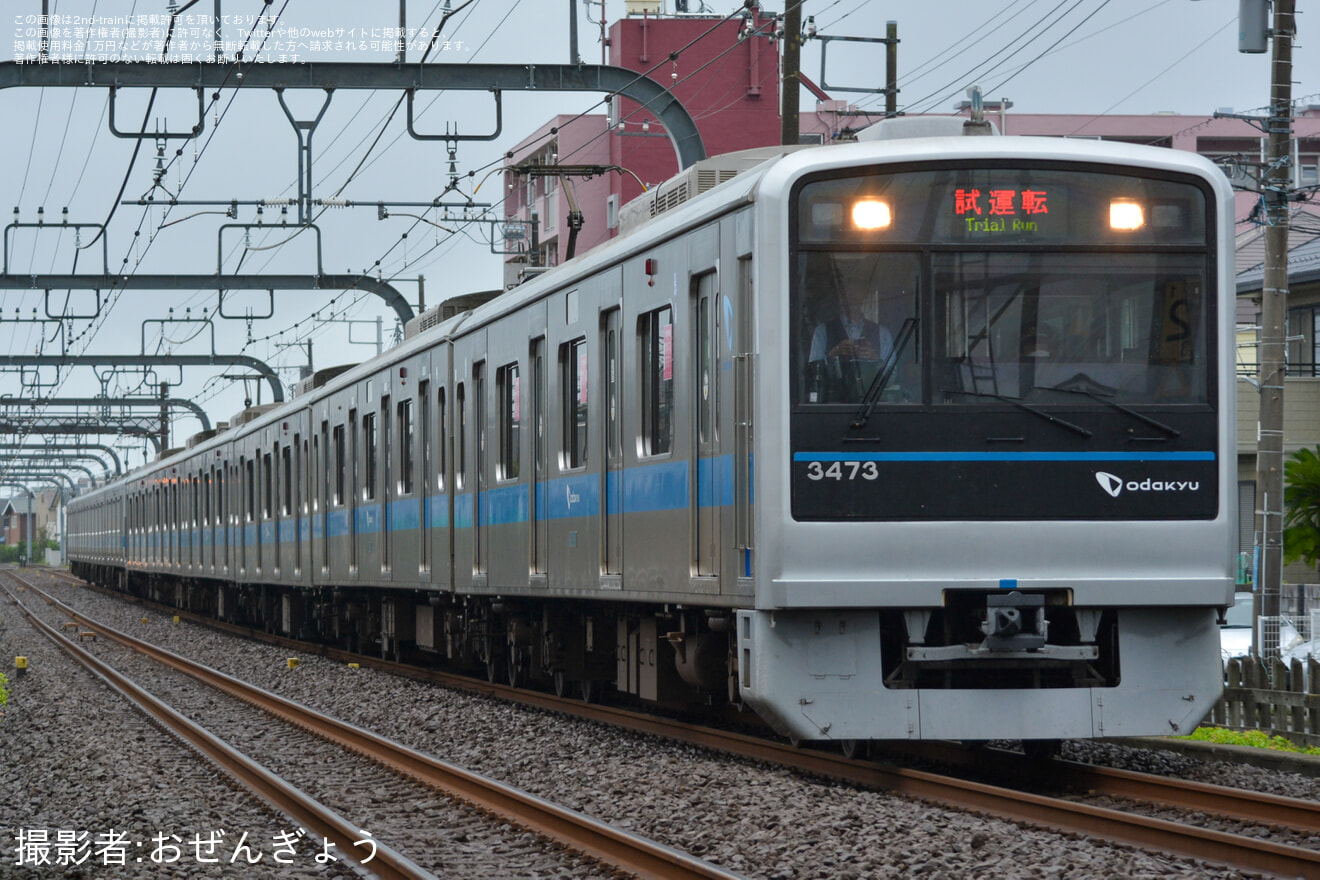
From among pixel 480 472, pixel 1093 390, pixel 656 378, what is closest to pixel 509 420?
pixel 480 472

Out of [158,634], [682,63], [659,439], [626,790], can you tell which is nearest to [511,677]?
[659,439]

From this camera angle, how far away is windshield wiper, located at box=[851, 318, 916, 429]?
8406mm

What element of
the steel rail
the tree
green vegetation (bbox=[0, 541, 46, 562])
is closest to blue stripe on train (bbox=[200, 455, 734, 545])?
the steel rail

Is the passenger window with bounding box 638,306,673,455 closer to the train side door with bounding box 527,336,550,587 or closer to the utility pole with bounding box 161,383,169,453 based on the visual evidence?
the train side door with bounding box 527,336,550,587

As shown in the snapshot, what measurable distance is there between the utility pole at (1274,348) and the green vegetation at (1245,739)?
3343 millimetres

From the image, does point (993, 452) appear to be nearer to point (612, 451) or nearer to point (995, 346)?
point (995, 346)

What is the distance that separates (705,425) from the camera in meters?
9.42

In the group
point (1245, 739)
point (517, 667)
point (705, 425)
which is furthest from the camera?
point (517, 667)

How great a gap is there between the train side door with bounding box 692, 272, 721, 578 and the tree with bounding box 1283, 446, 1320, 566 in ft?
31.0

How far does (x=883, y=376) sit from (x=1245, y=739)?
3.99 meters

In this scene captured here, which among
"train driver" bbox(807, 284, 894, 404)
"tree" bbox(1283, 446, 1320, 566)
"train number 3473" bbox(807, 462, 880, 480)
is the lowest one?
"tree" bbox(1283, 446, 1320, 566)

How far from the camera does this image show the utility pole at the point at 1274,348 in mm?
14562

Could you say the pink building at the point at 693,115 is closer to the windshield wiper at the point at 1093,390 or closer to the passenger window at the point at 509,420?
the passenger window at the point at 509,420

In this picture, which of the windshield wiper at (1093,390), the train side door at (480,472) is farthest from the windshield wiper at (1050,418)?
the train side door at (480,472)
